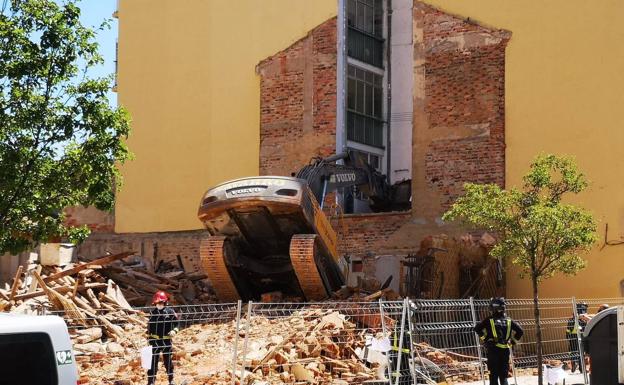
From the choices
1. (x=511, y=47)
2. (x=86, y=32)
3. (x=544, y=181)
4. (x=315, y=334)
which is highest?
(x=511, y=47)

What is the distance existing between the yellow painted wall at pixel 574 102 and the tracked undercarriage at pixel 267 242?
6.62m

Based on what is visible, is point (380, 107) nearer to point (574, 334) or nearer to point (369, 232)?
point (369, 232)

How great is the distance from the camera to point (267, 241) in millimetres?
22375

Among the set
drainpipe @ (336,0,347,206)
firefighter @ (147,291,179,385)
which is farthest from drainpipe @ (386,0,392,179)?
firefighter @ (147,291,179,385)

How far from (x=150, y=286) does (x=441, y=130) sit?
30.5 feet

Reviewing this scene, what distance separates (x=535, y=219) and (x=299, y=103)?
14.9 metres

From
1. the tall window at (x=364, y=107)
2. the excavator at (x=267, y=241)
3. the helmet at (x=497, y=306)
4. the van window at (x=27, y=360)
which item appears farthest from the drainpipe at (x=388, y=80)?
the van window at (x=27, y=360)

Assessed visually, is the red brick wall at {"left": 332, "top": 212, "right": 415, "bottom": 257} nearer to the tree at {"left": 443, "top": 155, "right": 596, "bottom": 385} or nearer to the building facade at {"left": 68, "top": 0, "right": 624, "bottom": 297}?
the building facade at {"left": 68, "top": 0, "right": 624, "bottom": 297}

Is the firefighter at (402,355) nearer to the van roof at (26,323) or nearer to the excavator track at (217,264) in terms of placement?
the excavator track at (217,264)

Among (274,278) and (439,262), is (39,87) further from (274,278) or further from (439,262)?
(439,262)

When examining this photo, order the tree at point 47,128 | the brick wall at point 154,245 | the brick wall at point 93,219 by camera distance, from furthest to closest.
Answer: the brick wall at point 93,219 → the brick wall at point 154,245 → the tree at point 47,128

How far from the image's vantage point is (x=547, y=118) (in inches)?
1048

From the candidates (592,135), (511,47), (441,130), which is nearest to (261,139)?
(441,130)

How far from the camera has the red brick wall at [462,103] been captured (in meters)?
27.5
